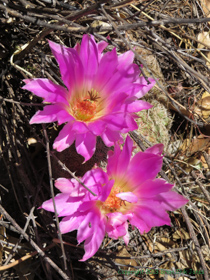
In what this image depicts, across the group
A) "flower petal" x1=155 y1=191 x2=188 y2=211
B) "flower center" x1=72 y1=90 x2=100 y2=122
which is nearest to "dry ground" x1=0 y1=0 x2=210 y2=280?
"flower center" x1=72 y1=90 x2=100 y2=122

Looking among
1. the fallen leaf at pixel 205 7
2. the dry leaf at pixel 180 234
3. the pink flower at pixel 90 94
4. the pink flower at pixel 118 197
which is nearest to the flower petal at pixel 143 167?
the pink flower at pixel 118 197

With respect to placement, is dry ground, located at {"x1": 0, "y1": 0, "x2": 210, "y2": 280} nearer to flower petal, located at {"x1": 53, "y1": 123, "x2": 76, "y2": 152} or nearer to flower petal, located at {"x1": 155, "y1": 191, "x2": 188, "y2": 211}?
flower petal, located at {"x1": 53, "y1": 123, "x2": 76, "y2": 152}

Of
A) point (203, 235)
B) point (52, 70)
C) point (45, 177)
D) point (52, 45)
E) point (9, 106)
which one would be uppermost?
point (52, 45)

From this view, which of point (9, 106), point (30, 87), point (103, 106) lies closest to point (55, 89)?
point (30, 87)

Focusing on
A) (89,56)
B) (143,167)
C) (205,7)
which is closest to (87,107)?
(89,56)

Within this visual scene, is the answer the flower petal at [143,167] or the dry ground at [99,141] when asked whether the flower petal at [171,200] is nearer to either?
the flower petal at [143,167]

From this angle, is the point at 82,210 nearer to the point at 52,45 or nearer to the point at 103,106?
the point at 103,106
